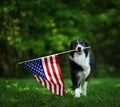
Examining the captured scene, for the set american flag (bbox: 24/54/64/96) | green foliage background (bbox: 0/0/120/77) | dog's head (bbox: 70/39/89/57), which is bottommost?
american flag (bbox: 24/54/64/96)

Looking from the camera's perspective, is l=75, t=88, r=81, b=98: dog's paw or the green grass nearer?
the green grass

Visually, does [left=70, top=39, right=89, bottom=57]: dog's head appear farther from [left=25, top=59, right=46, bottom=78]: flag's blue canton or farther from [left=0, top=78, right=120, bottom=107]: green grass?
[left=0, top=78, right=120, bottom=107]: green grass

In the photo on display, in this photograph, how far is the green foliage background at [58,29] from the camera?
2245 centimetres

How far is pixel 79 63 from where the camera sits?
473 inches

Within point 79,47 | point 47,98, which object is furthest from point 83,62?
point 47,98

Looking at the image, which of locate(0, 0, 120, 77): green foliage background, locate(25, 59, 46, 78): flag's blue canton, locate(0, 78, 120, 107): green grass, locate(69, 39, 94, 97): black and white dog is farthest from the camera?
locate(0, 0, 120, 77): green foliage background

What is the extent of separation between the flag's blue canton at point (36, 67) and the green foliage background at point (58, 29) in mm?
8012

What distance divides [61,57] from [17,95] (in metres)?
9.58

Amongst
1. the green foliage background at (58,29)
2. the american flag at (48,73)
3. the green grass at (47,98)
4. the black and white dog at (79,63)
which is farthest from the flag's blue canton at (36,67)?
the green foliage background at (58,29)

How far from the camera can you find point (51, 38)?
2552 cm

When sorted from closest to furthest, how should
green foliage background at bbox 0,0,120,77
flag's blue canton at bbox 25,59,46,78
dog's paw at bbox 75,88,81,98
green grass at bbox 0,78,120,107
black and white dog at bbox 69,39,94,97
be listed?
green grass at bbox 0,78,120,107, flag's blue canton at bbox 25,59,46,78, dog's paw at bbox 75,88,81,98, black and white dog at bbox 69,39,94,97, green foliage background at bbox 0,0,120,77

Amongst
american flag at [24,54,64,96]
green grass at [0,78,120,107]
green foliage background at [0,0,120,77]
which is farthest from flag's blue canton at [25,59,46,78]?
green foliage background at [0,0,120,77]

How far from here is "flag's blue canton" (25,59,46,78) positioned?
37.8 feet

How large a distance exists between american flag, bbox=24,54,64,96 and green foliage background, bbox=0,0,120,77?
315 inches
